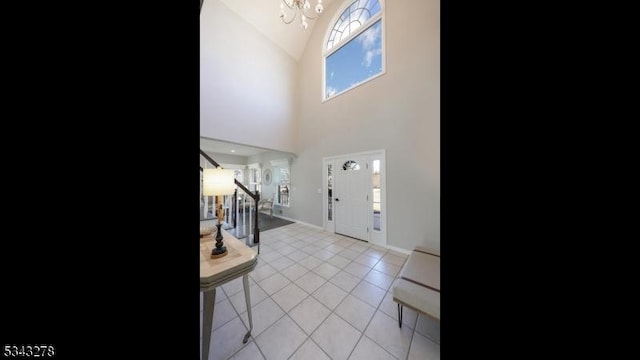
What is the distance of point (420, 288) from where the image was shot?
1482 mm

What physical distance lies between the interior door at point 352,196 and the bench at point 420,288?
153 centimetres

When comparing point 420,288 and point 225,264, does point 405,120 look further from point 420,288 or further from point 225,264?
point 225,264

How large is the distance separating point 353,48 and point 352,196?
10.5 ft

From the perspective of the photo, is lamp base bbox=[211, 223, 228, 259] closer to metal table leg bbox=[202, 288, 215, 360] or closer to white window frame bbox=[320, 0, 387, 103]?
metal table leg bbox=[202, 288, 215, 360]

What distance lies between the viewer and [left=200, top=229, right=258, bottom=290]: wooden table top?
3.67ft

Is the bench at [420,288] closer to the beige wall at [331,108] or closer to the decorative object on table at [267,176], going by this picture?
the beige wall at [331,108]

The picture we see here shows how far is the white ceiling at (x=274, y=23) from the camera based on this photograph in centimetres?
369

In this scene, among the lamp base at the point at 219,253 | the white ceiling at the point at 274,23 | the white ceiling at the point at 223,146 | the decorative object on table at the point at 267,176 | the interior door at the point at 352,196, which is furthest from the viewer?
the decorative object on table at the point at 267,176

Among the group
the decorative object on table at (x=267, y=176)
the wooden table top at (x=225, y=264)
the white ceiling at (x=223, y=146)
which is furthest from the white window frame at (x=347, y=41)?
the wooden table top at (x=225, y=264)

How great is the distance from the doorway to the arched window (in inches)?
61.0

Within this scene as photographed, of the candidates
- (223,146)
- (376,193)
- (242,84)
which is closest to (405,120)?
(376,193)
